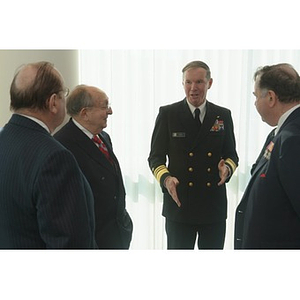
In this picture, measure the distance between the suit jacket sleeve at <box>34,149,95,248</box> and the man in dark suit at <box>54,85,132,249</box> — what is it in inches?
15.9

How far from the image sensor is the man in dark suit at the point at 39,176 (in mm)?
952

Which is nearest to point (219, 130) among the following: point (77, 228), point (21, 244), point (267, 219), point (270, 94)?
point (270, 94)

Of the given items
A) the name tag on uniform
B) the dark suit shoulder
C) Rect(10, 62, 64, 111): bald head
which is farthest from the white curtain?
Rect(10, 62, 64, 111): bald head

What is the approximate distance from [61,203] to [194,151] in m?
0.77

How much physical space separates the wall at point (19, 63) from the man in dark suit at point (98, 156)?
5.3 inches

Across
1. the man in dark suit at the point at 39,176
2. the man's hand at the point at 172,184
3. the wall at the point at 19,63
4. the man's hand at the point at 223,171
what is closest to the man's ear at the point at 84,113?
the wall at the point at 19,63

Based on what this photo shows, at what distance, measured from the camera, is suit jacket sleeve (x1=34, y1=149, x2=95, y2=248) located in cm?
95

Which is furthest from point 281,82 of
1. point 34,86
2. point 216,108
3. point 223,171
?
point 34,86

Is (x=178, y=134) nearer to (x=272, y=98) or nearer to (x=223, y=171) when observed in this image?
(x=223, y=171)

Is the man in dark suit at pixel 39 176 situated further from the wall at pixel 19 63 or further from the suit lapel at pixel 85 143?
the wall at pixel 19 63

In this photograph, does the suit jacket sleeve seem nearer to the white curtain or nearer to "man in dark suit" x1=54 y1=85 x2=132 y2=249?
"man in dark suit" x1=54 y1=85 x2=132 y2=249

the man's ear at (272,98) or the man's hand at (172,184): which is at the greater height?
the man's ear at (272,98)

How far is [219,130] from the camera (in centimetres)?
161

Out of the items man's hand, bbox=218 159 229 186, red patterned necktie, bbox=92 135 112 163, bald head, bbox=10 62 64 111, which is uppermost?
bald head, bbox=10 62 64 111
